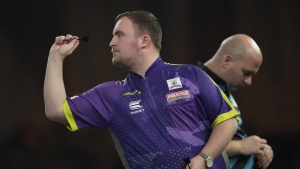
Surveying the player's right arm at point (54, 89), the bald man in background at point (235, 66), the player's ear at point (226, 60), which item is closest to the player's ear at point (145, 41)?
the player's right arm at point (54, 89)

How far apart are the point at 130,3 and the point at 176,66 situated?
2.85 meters

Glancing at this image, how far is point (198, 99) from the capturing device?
2.81 m

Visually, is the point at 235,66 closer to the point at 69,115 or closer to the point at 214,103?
the point at 214,103

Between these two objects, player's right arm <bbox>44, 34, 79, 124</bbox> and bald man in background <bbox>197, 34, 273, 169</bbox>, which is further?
bald man in background <bbox>197, 34, 273, 169</bbox>

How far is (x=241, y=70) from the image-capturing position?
3.74 metres

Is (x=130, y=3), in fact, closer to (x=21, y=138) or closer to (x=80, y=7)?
(x=80, y=7)

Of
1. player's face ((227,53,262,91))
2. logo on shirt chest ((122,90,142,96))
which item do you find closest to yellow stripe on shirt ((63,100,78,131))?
logo on shirt chest ((122,90,142,96))

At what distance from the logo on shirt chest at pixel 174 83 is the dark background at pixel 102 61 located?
9.01 feet

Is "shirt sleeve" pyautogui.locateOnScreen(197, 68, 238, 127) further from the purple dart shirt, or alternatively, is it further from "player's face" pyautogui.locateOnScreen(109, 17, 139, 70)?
"player's face" pyautogui.locateOnScreen(109, 17, 139, 70)

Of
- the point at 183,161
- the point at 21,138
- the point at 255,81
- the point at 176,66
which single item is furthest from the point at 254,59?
the point at 21,138

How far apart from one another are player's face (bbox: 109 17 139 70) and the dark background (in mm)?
2642

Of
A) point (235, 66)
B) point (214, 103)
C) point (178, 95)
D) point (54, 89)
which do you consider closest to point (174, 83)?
point (178, 95)

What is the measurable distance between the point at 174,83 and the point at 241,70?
1.01m

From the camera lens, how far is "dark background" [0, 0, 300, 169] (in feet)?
18.1
